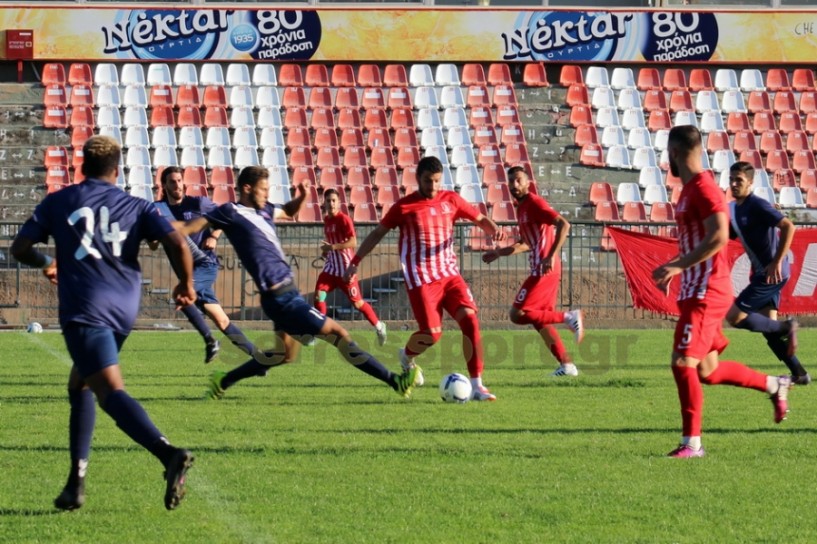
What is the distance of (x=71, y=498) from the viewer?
20.5 feet

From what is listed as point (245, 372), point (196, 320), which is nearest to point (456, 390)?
point (245, 372)

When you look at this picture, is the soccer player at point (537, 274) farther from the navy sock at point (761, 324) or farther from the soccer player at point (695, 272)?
the soccer player at point (695, 272)

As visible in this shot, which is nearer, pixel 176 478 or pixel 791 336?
pixel 176 478

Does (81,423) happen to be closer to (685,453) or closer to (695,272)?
(685,453)

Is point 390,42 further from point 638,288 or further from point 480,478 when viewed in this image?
point 480,478

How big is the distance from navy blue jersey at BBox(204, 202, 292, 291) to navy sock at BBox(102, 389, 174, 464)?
13.2 ft

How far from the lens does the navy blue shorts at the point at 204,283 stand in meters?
13.8

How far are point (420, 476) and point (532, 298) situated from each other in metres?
6.24

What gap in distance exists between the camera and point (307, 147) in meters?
25.7

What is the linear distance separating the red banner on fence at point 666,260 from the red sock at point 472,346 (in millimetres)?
9866

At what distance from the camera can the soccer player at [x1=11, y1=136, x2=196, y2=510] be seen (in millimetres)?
6055

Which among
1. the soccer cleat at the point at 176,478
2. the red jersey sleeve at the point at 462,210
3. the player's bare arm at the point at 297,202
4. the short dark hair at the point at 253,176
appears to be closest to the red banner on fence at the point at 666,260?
the red jersey sleeve at the point at 462,210

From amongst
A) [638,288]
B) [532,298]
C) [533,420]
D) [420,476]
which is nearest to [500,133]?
[638,288]

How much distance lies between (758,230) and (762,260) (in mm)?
375
